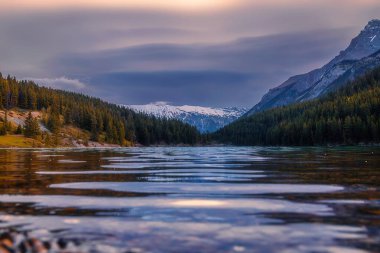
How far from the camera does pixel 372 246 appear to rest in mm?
8672

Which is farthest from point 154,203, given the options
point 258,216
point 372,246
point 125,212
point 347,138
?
point 347,138

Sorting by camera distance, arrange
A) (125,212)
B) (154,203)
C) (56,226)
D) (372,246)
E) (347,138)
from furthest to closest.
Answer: (347,138) < (154,203) < (125,212) < (56,226) < (372,246)

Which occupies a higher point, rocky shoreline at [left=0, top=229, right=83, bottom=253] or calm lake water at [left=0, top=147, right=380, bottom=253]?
calm lake water at [left=0, top=147, right=380, bottom=253]

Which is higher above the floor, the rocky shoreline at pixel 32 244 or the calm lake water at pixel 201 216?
the calm lake water at pixel 201 216

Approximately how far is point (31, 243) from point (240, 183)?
13.7 meters

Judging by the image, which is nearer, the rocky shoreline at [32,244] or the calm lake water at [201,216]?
the rocky shoreline at [32,244]

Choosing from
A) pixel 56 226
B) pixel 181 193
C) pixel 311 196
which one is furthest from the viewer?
pixel 181 193

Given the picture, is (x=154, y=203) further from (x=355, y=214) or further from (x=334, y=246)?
(x=334, y=246)

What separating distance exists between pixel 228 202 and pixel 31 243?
7.34 meters

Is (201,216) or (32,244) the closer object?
(32,244)

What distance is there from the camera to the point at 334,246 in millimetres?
8742

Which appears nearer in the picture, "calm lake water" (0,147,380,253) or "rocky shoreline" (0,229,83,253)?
"rocky shoreline" (0,229,83,253)

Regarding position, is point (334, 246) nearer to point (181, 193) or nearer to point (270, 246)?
point (270, 246)

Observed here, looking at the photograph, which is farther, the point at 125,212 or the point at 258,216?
the point at 125,212
